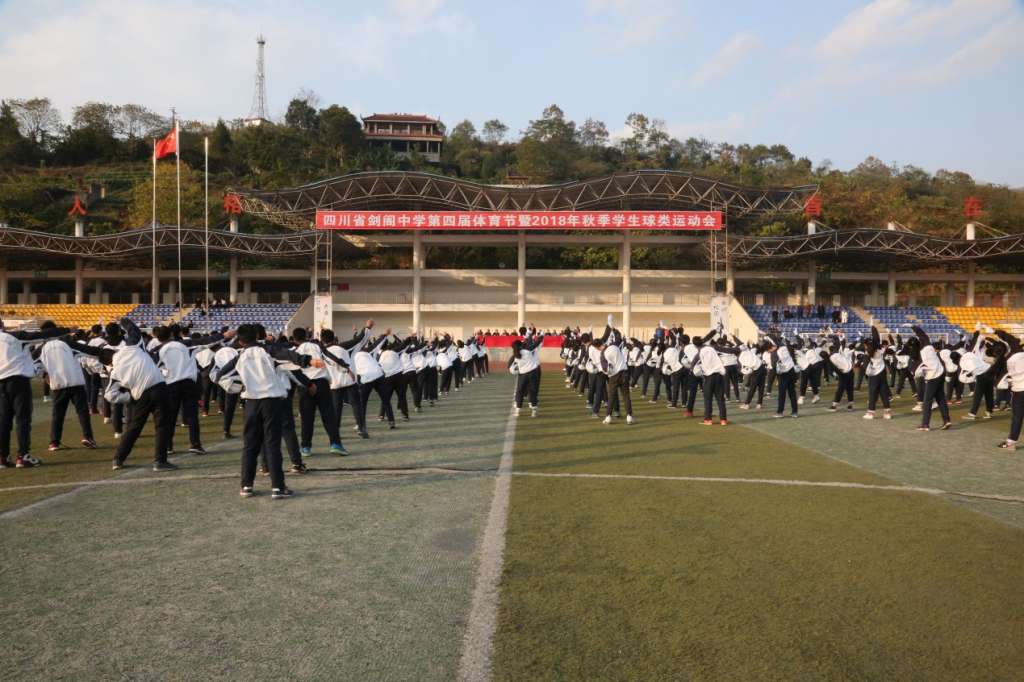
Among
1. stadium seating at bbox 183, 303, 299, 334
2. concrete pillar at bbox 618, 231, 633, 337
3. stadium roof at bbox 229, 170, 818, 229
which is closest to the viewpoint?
stadium seating at bbox 183, 303, 299, 334

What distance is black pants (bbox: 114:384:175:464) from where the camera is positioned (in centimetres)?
854

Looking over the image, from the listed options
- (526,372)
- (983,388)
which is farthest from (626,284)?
(526,372)

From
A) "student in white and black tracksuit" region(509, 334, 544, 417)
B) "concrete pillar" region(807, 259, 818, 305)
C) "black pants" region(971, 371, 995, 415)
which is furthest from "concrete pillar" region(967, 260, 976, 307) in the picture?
"student in white and black tracksuit" region(509, 334, 544, 417)

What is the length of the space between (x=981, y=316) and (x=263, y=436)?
51082mm

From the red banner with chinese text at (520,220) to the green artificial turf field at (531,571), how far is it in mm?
33391

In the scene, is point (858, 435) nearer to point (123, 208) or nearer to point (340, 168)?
point (340, 168)

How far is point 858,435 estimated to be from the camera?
12.6m

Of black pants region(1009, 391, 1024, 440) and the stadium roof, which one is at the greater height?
the stadium roof

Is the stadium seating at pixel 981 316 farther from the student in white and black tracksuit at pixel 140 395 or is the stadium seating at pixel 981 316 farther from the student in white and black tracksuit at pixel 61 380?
the student in white and black tracksuit at pixel 61 380

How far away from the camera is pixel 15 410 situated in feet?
29.0

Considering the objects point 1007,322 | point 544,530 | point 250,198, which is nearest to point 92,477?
point 544,530

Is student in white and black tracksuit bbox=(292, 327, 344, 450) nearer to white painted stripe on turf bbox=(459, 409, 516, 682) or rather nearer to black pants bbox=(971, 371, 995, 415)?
white painted stripe on turf bbox=(459, 409, 516, 682)

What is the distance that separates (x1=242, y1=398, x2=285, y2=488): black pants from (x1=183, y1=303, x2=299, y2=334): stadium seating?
35635 mm

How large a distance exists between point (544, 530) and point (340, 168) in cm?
7078
